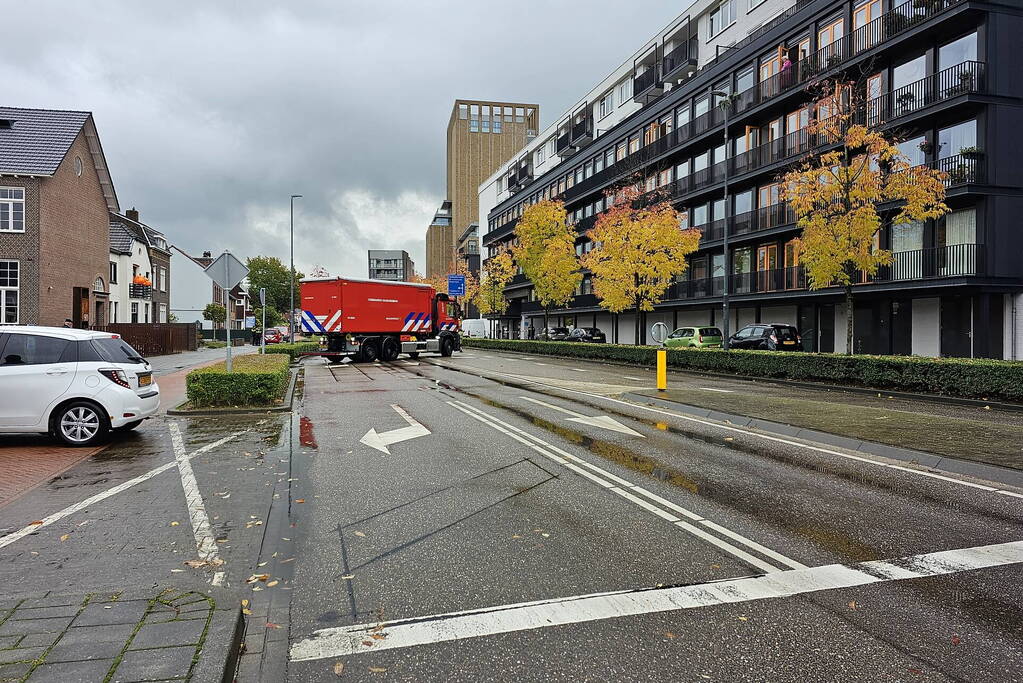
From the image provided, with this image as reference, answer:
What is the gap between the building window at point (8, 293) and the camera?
Answer: 27781 millimetres

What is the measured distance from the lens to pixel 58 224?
2964 cm

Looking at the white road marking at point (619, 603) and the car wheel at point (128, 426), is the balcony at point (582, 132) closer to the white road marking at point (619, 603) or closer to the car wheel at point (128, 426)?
the car wheel at point (128, 426)

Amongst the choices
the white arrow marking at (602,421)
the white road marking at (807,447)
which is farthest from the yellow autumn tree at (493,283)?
the white arrow marking at (602,421)

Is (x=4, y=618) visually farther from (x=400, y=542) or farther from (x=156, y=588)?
(x=400, y=542)

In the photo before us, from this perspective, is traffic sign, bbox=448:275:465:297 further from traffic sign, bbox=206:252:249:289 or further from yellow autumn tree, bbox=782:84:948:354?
traffic sign, bbox=206:252:249:289

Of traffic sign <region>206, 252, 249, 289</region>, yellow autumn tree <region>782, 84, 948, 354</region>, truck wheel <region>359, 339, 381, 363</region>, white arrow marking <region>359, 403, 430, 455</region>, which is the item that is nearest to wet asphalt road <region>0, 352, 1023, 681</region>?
white arrow marking <region>359, 403, 430, 455</region>

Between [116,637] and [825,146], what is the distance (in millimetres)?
31211

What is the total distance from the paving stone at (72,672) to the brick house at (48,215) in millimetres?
30365

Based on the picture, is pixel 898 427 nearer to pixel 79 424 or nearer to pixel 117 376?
pixel 117 376

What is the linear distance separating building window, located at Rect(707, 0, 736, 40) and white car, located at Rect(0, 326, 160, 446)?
3752 centimetres

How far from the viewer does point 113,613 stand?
11.0 feet

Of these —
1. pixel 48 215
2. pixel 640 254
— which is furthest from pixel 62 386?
pixel 48 215

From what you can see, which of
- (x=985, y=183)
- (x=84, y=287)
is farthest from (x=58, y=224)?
(x=985, y=183)

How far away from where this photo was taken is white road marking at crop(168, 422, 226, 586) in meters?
4.40
